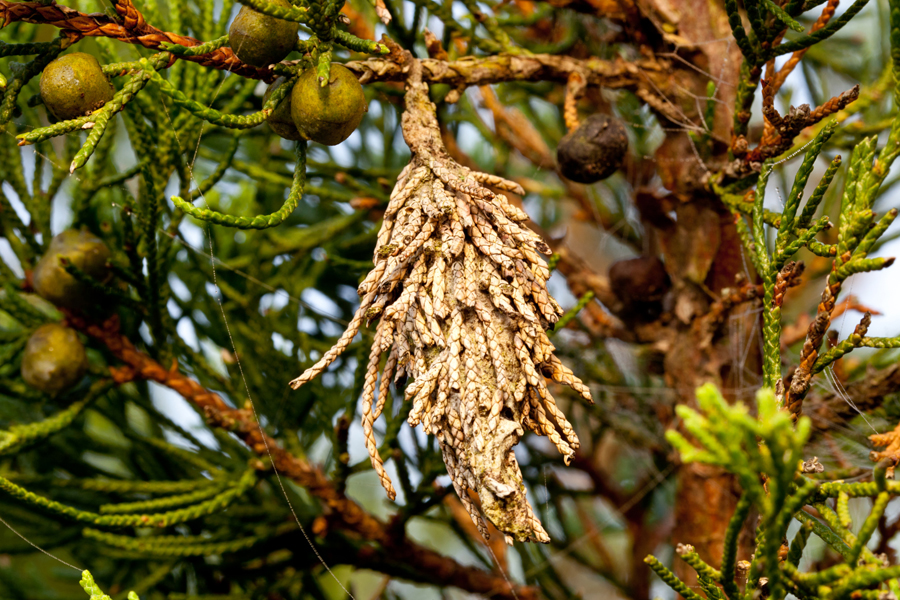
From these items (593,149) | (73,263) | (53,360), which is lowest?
(53,360)

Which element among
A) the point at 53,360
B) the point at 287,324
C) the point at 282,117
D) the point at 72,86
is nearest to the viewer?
the point at 72,86

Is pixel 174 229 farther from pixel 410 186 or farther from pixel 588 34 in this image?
pixel 588 34

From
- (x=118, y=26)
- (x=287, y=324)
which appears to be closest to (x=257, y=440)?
(x=287, y=324)

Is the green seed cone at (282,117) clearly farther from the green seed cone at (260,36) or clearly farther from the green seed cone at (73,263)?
the green seed cone at (73,263)

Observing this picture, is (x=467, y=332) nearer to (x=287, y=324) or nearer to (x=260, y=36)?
(x=260, y=36)

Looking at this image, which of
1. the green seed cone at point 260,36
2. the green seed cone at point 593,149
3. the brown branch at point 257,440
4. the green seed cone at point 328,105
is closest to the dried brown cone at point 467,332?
the green seed cone at point 328,105

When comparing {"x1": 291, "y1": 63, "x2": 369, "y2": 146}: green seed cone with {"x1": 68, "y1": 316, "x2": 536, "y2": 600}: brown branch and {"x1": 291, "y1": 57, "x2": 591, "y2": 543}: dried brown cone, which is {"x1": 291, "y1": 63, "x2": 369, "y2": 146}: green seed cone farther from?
{"x1": 68, "y1": 316, "x2": 536, "y2": 600}: brown branch
